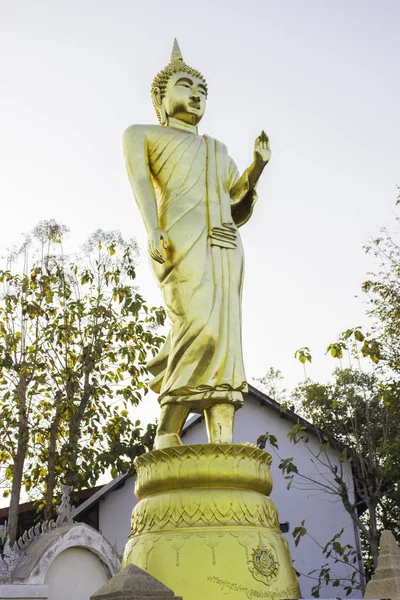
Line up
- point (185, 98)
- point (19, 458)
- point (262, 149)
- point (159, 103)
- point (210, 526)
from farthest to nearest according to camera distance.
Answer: point (19, 458) < point (159, 103) < point (185, 98) < point (262, 149) < point (210, 526)

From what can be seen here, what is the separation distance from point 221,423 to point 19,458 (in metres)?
6.65

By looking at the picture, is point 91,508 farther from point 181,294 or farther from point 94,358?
point 181,294

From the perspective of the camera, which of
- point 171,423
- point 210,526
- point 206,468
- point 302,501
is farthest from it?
point 302,501

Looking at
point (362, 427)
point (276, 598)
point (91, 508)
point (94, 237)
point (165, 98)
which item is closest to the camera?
point (276, 598)

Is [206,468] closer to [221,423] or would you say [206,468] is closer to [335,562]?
[221,423]

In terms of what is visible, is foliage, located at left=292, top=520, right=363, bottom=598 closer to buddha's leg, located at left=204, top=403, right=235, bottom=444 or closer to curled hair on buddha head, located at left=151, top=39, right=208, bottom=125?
buddha's leg, located at left=204, top=403, right=235, bottom=444

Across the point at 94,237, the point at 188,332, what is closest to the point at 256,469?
the point at 188,332

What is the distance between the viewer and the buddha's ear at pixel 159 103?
20.0 ft

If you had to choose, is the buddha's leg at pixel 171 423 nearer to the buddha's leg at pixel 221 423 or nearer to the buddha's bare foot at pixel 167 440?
the buddha's bare foot at pixel 167 440

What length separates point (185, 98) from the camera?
595 cm

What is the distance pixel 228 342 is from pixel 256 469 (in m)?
0.98

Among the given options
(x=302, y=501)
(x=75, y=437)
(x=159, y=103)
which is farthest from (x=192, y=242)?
(x=302, y=501)

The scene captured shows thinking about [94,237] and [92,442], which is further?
[94,237]

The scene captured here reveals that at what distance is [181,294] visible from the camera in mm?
5152
